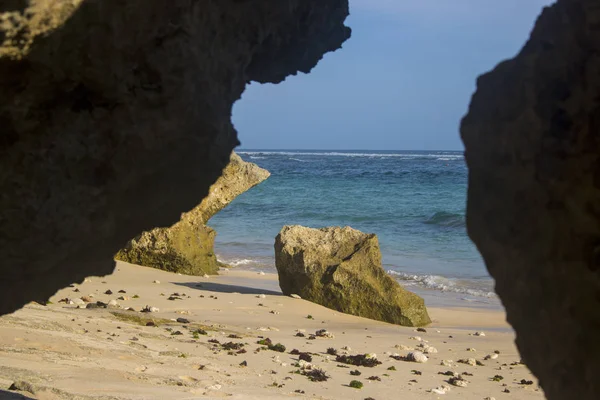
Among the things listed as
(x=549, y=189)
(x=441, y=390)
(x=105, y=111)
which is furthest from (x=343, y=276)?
(x=549, y=189)

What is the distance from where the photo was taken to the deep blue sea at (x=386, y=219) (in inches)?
557

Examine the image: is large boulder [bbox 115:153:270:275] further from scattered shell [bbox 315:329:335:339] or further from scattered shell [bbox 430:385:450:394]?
scattered shell [bbox 430:385:450:394]

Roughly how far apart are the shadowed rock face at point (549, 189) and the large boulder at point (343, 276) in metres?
7.00

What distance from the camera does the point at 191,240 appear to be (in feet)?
39.8

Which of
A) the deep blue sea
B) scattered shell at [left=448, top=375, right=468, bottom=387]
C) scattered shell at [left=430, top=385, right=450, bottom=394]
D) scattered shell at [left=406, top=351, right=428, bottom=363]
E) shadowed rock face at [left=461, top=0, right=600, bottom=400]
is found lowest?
the deep blue sea

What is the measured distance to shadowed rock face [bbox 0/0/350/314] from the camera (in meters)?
Result: 2.40

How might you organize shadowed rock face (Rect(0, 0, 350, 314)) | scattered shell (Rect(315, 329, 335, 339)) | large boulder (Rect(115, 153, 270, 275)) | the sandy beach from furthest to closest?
large boulder (Rect(115, 153, 270, 275)), scattered shell (Rect(315, 329, 335, 339)), the sandy beach, shadowed rock face (Rect(0, 0, 350, 314))

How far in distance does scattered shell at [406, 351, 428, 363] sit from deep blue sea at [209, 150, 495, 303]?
499cm

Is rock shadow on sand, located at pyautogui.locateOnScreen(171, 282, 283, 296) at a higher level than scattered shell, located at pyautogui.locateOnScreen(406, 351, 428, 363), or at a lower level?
lower

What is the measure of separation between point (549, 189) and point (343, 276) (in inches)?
299

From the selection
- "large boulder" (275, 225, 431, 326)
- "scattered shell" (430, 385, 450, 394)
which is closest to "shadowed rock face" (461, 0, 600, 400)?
"scattered shell" (430, 385, 450, 394)

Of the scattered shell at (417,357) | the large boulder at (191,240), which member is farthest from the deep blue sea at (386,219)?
the scattered shell at (417,357)

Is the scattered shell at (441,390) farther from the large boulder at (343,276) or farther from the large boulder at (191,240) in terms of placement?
the large boulder at (191,240)

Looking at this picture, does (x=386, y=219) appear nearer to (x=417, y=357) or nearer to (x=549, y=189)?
(x=417, y=357)
